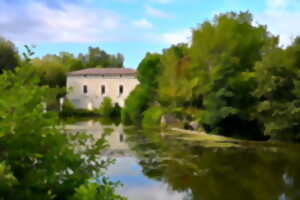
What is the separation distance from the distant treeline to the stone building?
19.4m

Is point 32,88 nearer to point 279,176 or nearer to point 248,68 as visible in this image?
point 279,176

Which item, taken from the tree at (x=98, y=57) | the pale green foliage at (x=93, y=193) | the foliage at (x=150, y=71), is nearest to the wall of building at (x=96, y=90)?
the foliage at (x=150, y=71)

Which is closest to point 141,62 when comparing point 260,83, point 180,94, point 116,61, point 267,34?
point 180,94

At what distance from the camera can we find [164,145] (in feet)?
66.7

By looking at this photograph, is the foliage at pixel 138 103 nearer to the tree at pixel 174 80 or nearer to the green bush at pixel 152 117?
the green bush at pixel 152 117

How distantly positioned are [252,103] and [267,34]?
6.48 metres

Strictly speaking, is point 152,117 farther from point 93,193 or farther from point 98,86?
point 93,193

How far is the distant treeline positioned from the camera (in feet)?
73.5

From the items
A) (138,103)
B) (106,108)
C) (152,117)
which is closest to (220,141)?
(152,117)

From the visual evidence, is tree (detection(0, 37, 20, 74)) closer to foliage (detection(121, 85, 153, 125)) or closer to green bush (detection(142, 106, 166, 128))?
foliage (detection(121, 85, 153, 125))

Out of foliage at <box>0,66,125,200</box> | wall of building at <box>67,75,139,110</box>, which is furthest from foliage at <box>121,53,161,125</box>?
foliage at <box>0,66,125,200</box>

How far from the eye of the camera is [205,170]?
13922 millimetres

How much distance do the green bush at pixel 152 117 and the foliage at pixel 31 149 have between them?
94.2 ft

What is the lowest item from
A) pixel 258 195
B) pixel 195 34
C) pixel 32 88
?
pixel 258 195
